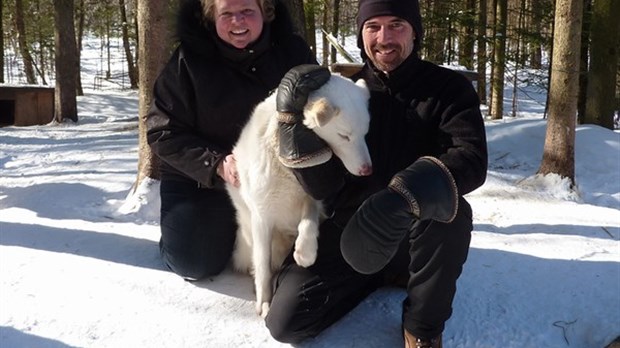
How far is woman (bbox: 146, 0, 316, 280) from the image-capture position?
258 cm

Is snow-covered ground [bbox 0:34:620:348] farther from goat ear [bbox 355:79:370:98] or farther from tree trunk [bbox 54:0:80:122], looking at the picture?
tree trunk [bbox 54:0:80:122]

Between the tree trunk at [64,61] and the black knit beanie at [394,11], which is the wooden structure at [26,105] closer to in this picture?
the tree trunk at [64,61]

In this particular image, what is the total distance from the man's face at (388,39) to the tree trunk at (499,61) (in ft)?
30.3

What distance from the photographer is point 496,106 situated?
39.1 ft

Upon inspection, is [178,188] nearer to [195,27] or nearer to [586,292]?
[195,27]

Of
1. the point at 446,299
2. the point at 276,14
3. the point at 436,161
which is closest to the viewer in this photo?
the point at 436,161

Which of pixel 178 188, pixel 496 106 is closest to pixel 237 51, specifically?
pixel 178 188

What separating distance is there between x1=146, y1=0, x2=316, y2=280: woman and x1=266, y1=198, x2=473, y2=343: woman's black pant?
1.63 feet

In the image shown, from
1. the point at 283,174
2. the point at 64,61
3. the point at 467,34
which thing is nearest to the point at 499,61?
the point at 467,34

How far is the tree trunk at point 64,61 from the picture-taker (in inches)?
435

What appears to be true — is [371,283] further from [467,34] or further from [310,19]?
[467,34]

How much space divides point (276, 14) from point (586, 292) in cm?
210

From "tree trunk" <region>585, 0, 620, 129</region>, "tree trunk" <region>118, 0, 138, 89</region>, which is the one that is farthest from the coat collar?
"tree trunk" <region>118, 0, 138, 89</region>

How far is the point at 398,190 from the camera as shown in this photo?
1838 millimetres
